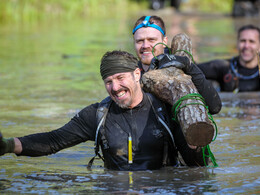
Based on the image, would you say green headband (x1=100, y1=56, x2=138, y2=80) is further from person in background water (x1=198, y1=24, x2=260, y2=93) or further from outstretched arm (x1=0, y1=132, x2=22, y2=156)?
person in background water (x1=198, y1=24, x2=260, y2=93)

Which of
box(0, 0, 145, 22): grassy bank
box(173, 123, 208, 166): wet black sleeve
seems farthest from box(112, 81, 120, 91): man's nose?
box(0, 0, 145, 22): grassy bank

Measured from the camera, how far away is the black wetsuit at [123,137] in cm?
545

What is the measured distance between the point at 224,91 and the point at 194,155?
15.7 ft

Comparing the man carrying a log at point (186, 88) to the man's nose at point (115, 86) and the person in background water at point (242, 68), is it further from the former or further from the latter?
the person in background water at point (242, 68)

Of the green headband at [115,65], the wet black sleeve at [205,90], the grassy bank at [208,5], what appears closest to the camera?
the green headband at [115,65]

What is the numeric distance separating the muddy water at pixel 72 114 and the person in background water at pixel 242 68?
45 cm

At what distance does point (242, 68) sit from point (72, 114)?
3075 millimetres

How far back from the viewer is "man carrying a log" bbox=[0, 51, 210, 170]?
5406mm

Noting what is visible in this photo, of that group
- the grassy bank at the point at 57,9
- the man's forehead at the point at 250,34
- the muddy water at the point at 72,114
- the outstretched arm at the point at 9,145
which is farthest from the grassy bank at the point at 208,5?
the outstretched arm at the point at 9,145

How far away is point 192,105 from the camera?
5.30 m

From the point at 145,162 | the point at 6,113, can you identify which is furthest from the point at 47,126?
the point at 145,162

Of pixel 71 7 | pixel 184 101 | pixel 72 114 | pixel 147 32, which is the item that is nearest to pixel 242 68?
pixel 72 114

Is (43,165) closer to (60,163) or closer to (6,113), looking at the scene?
(60,163)

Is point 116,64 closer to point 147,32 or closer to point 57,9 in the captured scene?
point 147,32
